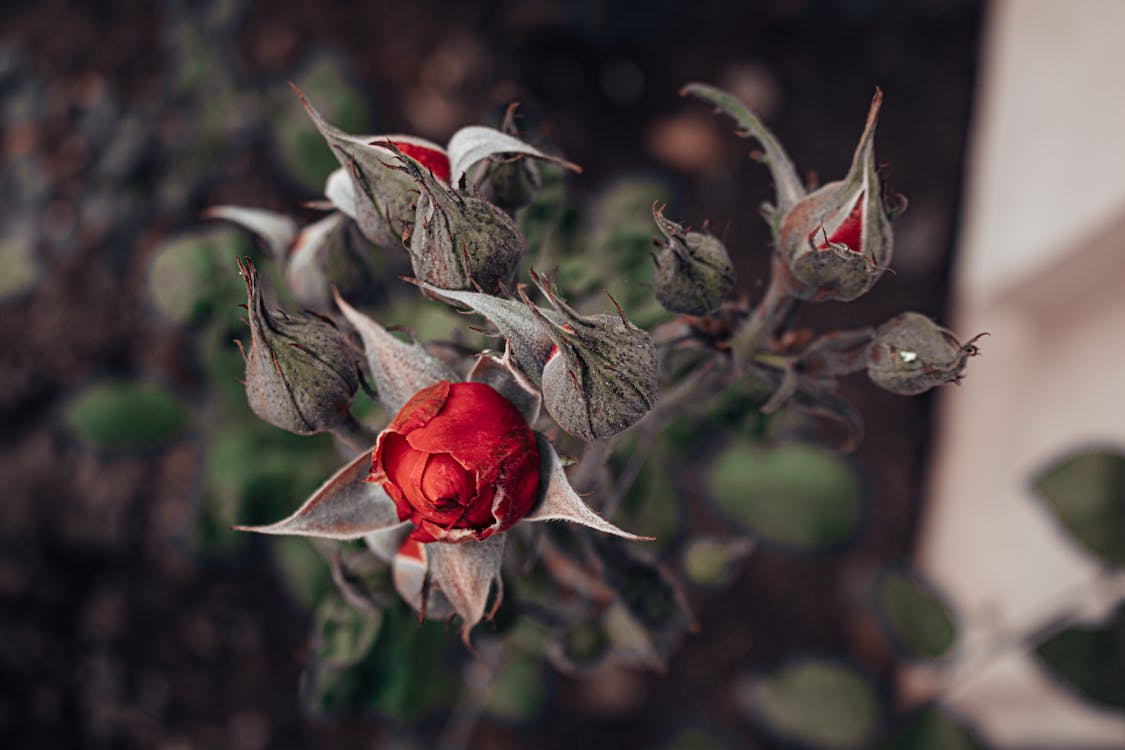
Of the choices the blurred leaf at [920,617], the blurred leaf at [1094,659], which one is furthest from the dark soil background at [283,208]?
the blurred leaf at [1094,659]

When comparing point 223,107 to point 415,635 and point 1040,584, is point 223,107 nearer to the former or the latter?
point 415,635

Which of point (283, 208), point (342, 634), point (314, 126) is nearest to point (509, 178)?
point (342, 634)

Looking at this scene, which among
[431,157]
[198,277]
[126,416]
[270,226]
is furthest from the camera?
[126,416]

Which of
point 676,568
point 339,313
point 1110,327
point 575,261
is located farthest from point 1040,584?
point 339,313

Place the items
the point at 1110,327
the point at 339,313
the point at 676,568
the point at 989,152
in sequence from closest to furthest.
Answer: the point at 339,313
the point at 676,568
the point at 1110,327
the point at 989,152

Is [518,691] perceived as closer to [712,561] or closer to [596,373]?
[712,561]

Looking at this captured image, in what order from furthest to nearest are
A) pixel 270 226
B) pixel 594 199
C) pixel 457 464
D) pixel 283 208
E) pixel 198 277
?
pixel 283 208
pixel 594 199
pixel 198 277
pixel 270 226
pixel 457 464

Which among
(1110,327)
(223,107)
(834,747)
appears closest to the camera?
(834,747)

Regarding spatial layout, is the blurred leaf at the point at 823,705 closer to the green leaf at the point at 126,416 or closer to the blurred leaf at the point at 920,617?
the blurred leaf at the point at 920,617
